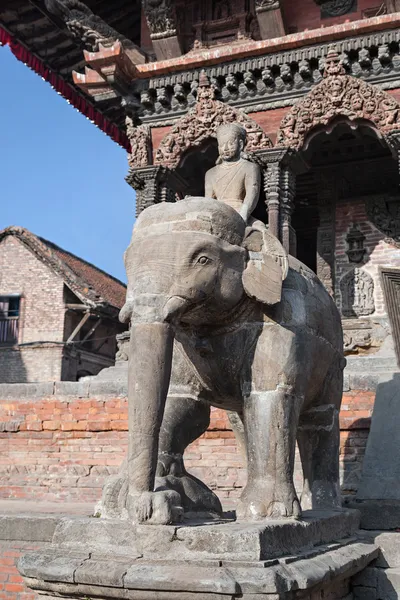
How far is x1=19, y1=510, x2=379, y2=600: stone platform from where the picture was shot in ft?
10.9

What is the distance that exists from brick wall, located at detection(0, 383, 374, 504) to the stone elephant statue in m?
3.81

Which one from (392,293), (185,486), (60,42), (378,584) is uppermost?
(60,42)

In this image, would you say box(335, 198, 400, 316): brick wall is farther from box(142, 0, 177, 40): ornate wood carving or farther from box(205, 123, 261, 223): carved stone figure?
box(205, 123, 261, 223): carved stone figure

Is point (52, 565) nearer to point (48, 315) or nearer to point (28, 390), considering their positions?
point (28, 390)

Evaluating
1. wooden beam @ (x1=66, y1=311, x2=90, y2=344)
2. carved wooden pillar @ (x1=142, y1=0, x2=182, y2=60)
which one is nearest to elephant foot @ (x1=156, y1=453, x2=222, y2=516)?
carved wooden pillar @ (x1=142, y1=0, x2=182, y2=60)

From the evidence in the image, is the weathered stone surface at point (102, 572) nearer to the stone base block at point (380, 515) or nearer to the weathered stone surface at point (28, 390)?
the stone base block at point (380, 515)

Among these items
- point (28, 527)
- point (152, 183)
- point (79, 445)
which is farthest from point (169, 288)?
point (152, 183)

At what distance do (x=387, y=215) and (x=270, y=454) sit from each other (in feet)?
46.4

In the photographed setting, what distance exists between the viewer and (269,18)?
51.6 feet

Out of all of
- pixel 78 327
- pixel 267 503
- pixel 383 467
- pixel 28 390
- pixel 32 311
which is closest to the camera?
pixel 267 503

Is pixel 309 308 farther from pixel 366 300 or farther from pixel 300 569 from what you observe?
pixel 366 300

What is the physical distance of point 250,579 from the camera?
330cm

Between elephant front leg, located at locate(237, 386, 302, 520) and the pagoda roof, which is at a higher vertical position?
the pagoda roof

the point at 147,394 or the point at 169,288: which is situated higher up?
the point at 169,288
